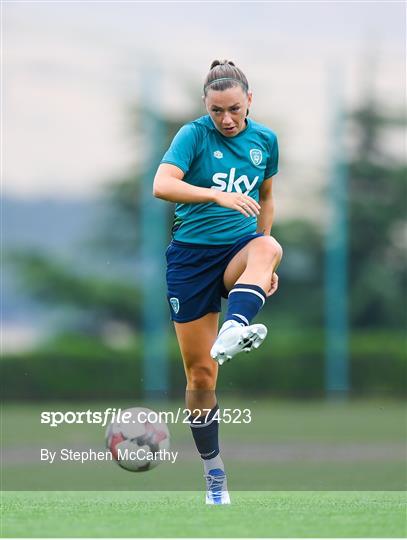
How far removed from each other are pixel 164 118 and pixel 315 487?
64.1 ft

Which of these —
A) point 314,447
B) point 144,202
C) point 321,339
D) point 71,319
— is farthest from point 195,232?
point 71,319

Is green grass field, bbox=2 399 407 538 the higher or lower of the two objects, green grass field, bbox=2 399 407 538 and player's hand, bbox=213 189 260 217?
the lower

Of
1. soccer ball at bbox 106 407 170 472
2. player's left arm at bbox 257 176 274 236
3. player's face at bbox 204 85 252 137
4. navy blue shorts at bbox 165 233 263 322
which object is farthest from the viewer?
soccer ball at bbox 106 407 170 472

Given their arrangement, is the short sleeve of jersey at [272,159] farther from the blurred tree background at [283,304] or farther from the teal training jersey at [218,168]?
the blurred tree background at [283,304]

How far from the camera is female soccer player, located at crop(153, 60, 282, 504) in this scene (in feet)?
20.9

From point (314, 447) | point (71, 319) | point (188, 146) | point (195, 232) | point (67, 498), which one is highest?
point (188, 146)

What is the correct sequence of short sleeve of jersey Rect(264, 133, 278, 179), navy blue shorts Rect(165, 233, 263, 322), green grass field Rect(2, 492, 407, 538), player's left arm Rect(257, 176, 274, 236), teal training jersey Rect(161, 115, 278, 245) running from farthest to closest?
player's left arm Rect(257, 176, 274, 236) < short sleeve of jersey Rect(264, 133, 278, 179) < navy blue shorts Rect(165, 233, 263, 322) < teal training jersey Rect(161, 115, 278, 245) < green grass field Rect(2, 492, 407, 538)

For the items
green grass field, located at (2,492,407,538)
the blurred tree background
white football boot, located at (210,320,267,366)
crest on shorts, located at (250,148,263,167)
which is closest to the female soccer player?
crest on shorts, located at (250,148,263,167)

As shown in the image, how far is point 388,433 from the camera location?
1656cm

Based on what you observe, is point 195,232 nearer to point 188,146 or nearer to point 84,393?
point 188,146

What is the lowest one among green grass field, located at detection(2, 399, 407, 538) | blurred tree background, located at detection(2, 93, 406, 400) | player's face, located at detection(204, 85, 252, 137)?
blurred tree background, located at detection(2, 93, 406, 400)

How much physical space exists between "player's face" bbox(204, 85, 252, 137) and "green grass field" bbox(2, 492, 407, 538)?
203cm

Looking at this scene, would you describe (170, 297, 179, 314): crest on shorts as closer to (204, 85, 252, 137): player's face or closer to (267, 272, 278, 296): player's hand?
(267, 272, 278, 296): player's hand

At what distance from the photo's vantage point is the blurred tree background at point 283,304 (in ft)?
83.3
